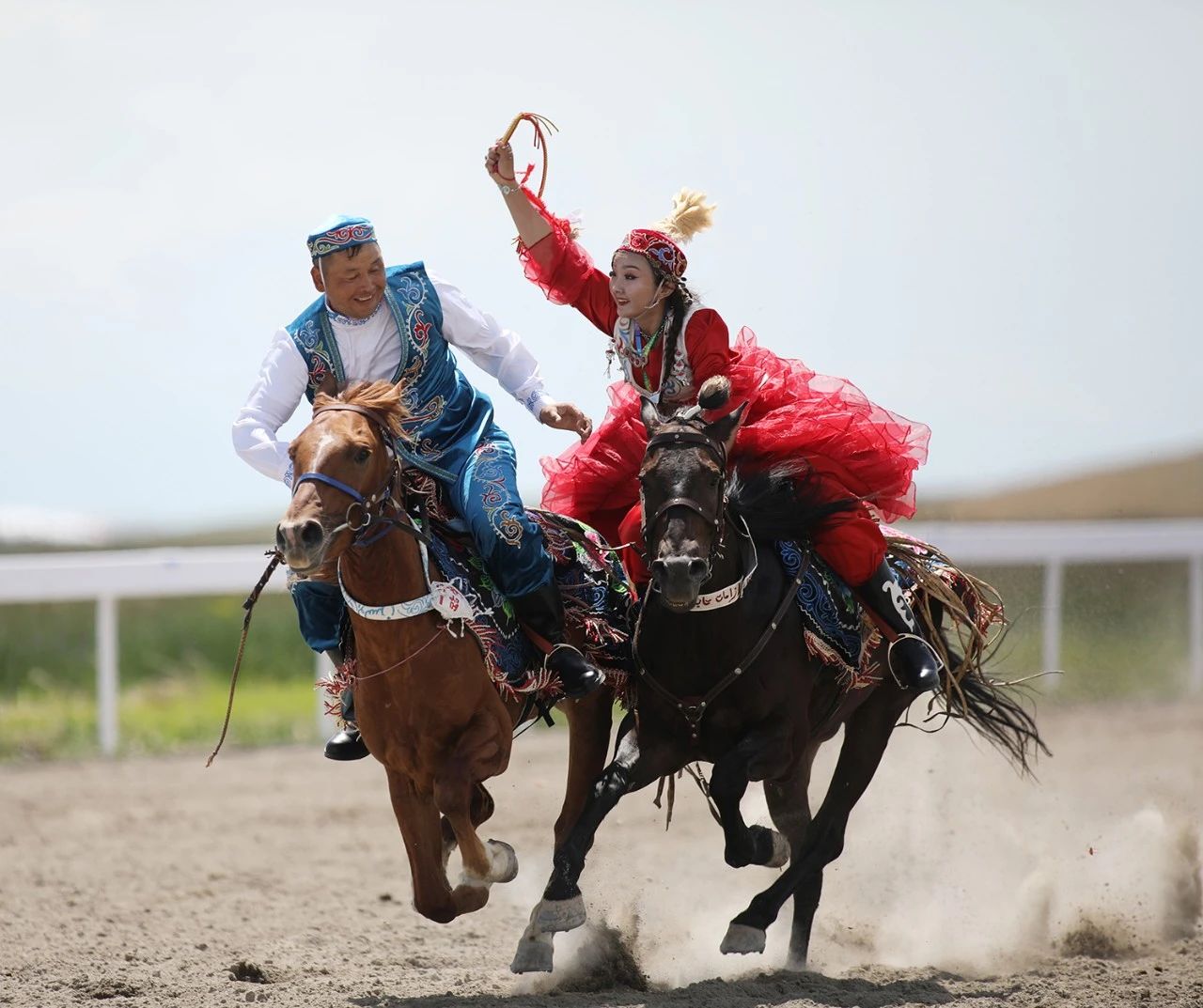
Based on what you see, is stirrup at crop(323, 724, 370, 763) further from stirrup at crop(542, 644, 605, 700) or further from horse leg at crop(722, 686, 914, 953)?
horse leg at crop(722, 686, 914, 953)

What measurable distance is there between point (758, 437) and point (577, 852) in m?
1.54

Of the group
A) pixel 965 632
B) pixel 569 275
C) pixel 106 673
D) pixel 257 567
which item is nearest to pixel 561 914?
pixel 569 275

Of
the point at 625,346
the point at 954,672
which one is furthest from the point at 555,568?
the point at 954,672

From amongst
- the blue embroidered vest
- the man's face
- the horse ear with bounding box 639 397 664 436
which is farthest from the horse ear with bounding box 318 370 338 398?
the horse ear with bounding box 639 397 664 436

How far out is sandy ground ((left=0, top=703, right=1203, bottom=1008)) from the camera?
5469mm

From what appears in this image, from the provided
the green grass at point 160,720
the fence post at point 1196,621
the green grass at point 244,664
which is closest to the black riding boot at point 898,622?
the green grass at point 244,664

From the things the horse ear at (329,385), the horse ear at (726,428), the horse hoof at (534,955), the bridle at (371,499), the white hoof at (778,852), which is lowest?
the horse hoof at (534,955)

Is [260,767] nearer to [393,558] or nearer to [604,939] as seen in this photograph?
[604,939]

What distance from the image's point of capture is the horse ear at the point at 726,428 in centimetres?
508

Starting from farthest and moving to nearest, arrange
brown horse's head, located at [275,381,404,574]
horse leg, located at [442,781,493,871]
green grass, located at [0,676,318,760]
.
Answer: green grass, located at [0,676,318,760]
horse leg, located at [442,781,493,871]
brown horse's head, located at [275,381,404,574]

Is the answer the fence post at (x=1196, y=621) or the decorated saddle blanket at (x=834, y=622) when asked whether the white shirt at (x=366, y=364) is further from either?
the fence post at (x=1196, y=621)

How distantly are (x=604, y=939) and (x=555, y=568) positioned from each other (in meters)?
1.32

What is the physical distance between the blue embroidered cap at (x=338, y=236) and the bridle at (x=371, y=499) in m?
0.60

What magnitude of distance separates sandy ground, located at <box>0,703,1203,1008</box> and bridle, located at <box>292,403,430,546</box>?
Answer: 5.05ft
